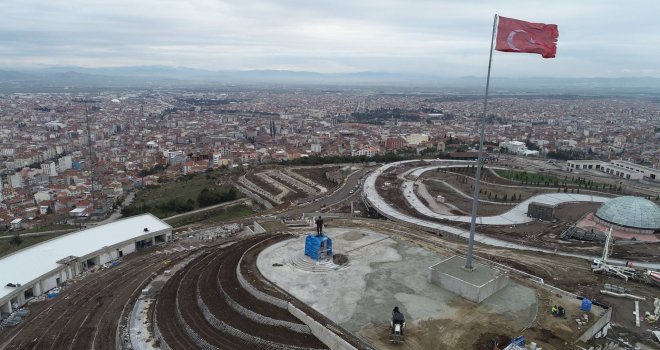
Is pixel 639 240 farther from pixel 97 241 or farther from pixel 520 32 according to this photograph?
pixel 97 241

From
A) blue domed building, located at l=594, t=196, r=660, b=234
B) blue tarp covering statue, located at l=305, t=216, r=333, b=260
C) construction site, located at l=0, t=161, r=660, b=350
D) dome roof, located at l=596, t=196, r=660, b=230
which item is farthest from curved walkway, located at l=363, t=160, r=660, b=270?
blue tarp covering statue, located at l=305, t=216, r=333, b=260

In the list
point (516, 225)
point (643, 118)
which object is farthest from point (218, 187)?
point (643, 118)

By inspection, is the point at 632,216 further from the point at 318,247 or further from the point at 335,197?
the point at 318,247

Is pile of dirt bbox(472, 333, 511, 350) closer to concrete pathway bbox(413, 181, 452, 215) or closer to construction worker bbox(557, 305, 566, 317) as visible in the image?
construction worker bbox(557, 305, 566, 317)

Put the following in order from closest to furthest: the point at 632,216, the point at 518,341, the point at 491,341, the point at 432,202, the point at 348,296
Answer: the point at 518,341 → the point at 491,341 → the point at 348,296 → the point at 632,216 → the point at 432,202

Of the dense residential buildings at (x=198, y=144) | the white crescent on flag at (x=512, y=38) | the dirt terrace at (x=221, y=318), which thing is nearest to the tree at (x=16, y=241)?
the dense residential buildings at (x=198, y=144)

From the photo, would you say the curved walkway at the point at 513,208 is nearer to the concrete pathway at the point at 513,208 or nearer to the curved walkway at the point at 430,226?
the concrete pathway at the point at 513,208

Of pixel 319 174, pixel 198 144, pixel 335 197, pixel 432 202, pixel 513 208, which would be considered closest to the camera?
pixel 513 208

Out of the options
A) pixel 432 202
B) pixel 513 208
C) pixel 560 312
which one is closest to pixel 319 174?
pixel 432 202
